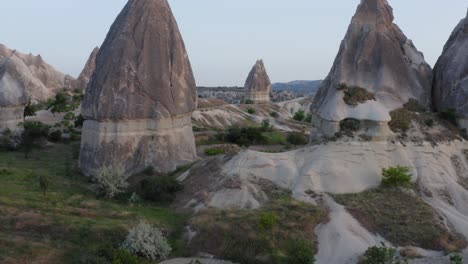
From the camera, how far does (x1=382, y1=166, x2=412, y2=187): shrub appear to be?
20.4m

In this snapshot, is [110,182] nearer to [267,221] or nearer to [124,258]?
[124,258]

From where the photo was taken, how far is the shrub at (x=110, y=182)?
2181 cm

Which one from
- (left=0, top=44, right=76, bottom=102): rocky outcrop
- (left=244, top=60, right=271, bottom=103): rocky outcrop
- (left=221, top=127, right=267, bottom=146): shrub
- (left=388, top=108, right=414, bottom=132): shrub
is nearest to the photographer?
(left=388, top=108, right=414, bottom=132): shrub

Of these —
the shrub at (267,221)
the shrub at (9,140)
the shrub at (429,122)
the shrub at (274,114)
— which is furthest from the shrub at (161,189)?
the shrub at (274,114)

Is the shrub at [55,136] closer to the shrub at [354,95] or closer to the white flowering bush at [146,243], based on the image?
the shrub at [354,95]

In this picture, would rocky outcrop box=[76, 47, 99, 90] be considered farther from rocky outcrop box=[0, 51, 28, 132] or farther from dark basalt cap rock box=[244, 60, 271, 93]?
rocky outcrop box=[0, 51, 28, 132]

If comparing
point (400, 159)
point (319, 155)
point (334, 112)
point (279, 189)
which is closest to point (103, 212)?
point (279, 189)

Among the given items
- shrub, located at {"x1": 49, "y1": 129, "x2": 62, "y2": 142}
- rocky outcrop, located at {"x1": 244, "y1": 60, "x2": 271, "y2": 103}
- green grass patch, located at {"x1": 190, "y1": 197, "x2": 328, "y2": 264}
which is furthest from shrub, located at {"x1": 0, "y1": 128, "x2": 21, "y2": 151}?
rocky outcrop, located at {"x1": 244, "y1": 60, "x2": 271, "y2": 103}

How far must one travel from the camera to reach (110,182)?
21.9 m

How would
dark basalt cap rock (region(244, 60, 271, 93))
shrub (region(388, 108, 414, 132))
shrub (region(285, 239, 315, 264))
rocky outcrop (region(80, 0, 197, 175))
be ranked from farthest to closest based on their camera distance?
dark basalt cap rock (region(244, 60, 271, 93)) < rocky outcrop (region(80, 0, 197, 175)) < shrub (region(388, 108, 414, 132)) < shrub (region(285, 239, 315, 264))

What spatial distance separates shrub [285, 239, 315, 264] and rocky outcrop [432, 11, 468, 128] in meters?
14.3

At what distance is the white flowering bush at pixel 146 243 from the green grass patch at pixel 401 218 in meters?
7.13

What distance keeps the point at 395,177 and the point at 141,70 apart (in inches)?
525

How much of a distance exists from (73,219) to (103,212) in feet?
4.85
